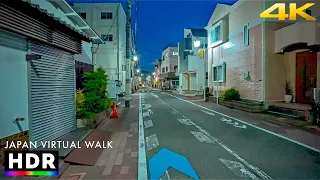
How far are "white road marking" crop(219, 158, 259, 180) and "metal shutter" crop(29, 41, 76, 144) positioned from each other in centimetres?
532

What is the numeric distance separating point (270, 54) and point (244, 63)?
8.88 ft

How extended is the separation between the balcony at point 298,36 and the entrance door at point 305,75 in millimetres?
825

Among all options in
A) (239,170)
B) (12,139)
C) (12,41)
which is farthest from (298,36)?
(12,139)

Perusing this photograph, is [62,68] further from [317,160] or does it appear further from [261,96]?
[261,96]

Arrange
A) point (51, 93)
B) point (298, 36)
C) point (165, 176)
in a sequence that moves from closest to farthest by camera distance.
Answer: point (165, 176)
point (51, 93)
point (298, 36)

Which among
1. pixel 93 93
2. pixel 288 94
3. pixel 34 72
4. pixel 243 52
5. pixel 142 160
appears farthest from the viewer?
pixel 243 52

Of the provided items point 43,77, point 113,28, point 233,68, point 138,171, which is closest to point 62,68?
point 43,77

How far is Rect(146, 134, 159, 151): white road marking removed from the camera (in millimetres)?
6730

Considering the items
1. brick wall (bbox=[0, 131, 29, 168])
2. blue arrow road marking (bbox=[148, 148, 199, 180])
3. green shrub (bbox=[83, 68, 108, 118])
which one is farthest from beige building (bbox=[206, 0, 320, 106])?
brick wall (bbox=[0, 131, 29, 168])

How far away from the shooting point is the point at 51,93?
6984 mm

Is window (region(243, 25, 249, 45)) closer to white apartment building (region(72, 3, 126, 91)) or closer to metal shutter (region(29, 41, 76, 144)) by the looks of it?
metal shutter (region(29, 41, 76, 144))

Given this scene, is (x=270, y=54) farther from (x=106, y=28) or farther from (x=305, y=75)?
(x=106, y=28)

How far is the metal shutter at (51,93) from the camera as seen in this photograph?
604 centimetres

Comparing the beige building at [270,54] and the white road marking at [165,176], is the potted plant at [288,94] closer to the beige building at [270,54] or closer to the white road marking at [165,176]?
the beige building at [270,54]
